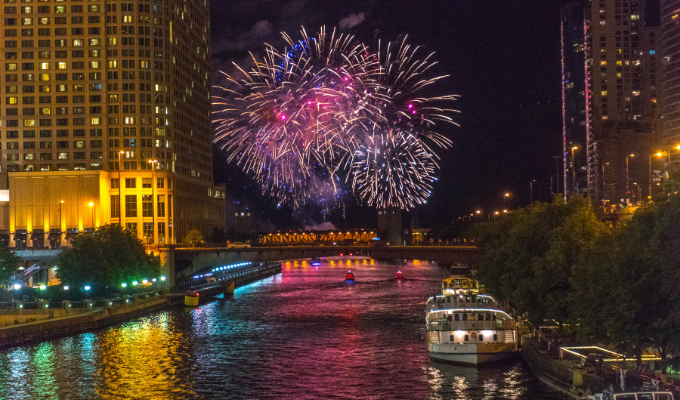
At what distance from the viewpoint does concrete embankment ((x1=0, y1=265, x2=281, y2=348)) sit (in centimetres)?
6058

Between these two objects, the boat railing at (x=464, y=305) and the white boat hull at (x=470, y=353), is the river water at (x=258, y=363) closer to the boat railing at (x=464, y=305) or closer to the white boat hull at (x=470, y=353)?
the white boat hull at (x=470, y=353)

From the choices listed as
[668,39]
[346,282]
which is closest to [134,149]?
[346,282]

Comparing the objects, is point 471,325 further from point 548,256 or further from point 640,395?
point 640,395

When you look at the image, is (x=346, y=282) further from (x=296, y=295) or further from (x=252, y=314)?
(x=252, y=314)

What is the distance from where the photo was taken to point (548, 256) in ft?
168

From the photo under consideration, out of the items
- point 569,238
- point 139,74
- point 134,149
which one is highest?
point 139,74

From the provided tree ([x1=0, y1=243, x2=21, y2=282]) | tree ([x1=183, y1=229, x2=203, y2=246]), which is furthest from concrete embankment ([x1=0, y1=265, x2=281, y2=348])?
tree ([x1=183, y1=229, x2=203, y2=246])

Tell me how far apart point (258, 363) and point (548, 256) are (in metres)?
21.1

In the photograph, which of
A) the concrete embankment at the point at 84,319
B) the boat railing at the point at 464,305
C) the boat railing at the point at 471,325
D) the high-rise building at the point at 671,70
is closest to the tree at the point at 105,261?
the concrete embankment at the point at 84,319

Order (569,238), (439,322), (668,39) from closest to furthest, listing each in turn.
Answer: (569,238) < (439,322) < (668,39)

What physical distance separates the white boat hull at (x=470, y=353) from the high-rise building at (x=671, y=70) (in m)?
132

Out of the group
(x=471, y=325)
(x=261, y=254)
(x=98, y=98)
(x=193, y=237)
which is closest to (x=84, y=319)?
(x=471, y=325)

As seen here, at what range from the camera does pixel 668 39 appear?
6880 inches

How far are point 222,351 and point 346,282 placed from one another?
66868 millimetres
